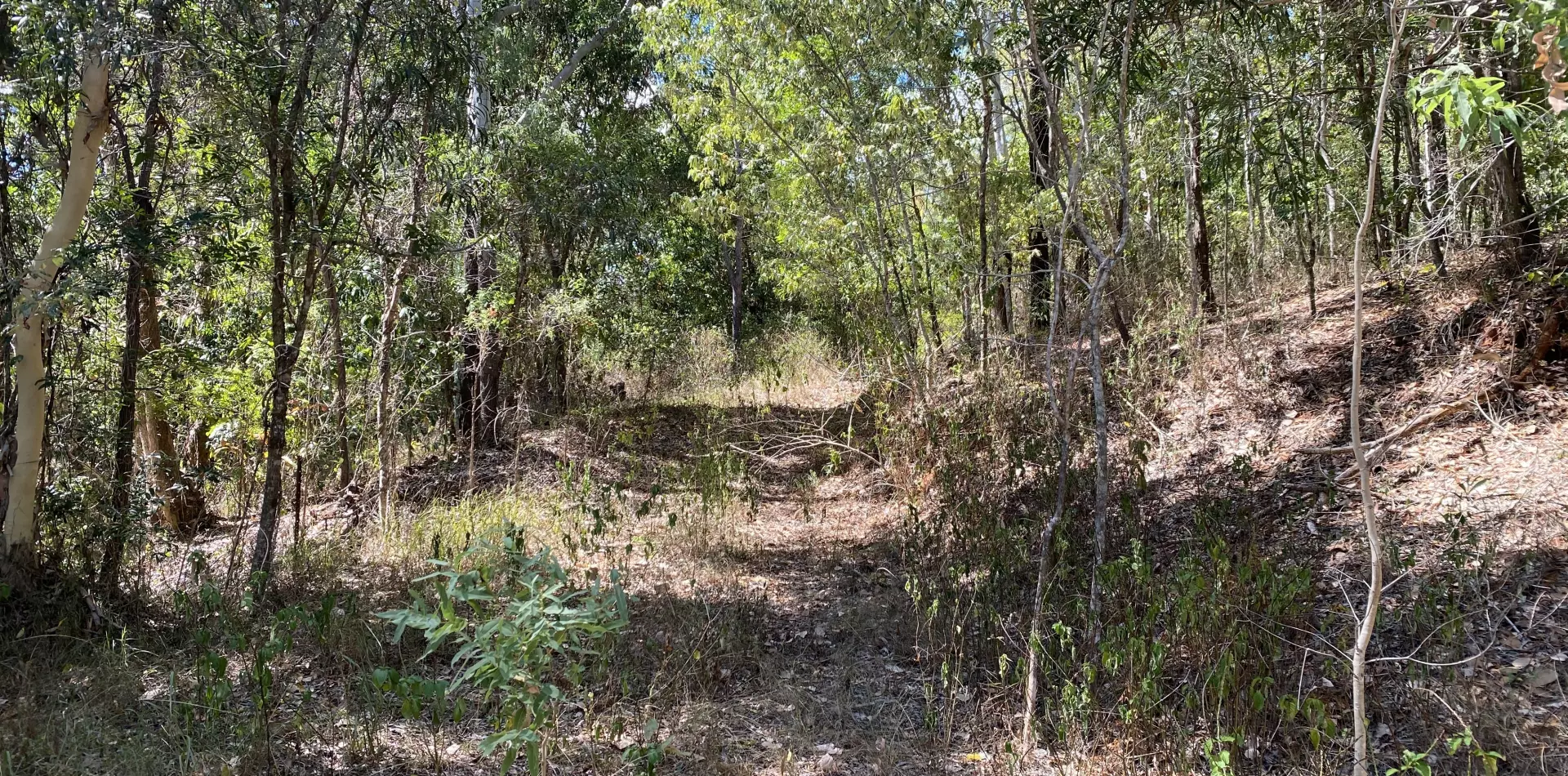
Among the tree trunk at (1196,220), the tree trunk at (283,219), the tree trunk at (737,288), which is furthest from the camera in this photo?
the tree trunk at (737,288)

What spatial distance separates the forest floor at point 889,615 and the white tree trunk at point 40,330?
542 millimetres

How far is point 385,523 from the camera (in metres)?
6.69

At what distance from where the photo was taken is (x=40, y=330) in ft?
14.8

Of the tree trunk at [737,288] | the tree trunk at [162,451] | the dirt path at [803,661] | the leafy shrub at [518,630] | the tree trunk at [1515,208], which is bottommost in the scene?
the dirt path at [803,661]

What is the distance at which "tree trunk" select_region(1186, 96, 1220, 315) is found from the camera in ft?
25.7

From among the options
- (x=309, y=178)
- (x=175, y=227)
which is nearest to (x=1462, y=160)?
(x=309, y=178)

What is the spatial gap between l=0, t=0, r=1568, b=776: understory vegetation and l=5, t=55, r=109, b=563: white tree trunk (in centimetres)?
2

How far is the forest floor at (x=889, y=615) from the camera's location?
3424mm

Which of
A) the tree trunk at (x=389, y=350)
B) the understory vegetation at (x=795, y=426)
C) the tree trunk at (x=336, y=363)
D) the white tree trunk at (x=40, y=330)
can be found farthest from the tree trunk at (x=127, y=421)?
the tree trunk at (x=389, y=350)

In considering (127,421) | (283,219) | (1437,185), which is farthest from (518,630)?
(1437,185)

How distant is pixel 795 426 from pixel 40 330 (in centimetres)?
676

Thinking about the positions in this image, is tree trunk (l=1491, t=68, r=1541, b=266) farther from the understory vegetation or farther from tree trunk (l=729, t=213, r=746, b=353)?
tree trunk (l=729, t=213, r=746, b=353)

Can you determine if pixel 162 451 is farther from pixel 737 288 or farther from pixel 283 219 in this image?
pixel 737 288

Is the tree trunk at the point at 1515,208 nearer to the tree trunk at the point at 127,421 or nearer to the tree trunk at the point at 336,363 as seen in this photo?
the tree trunk at the point at 127,421
